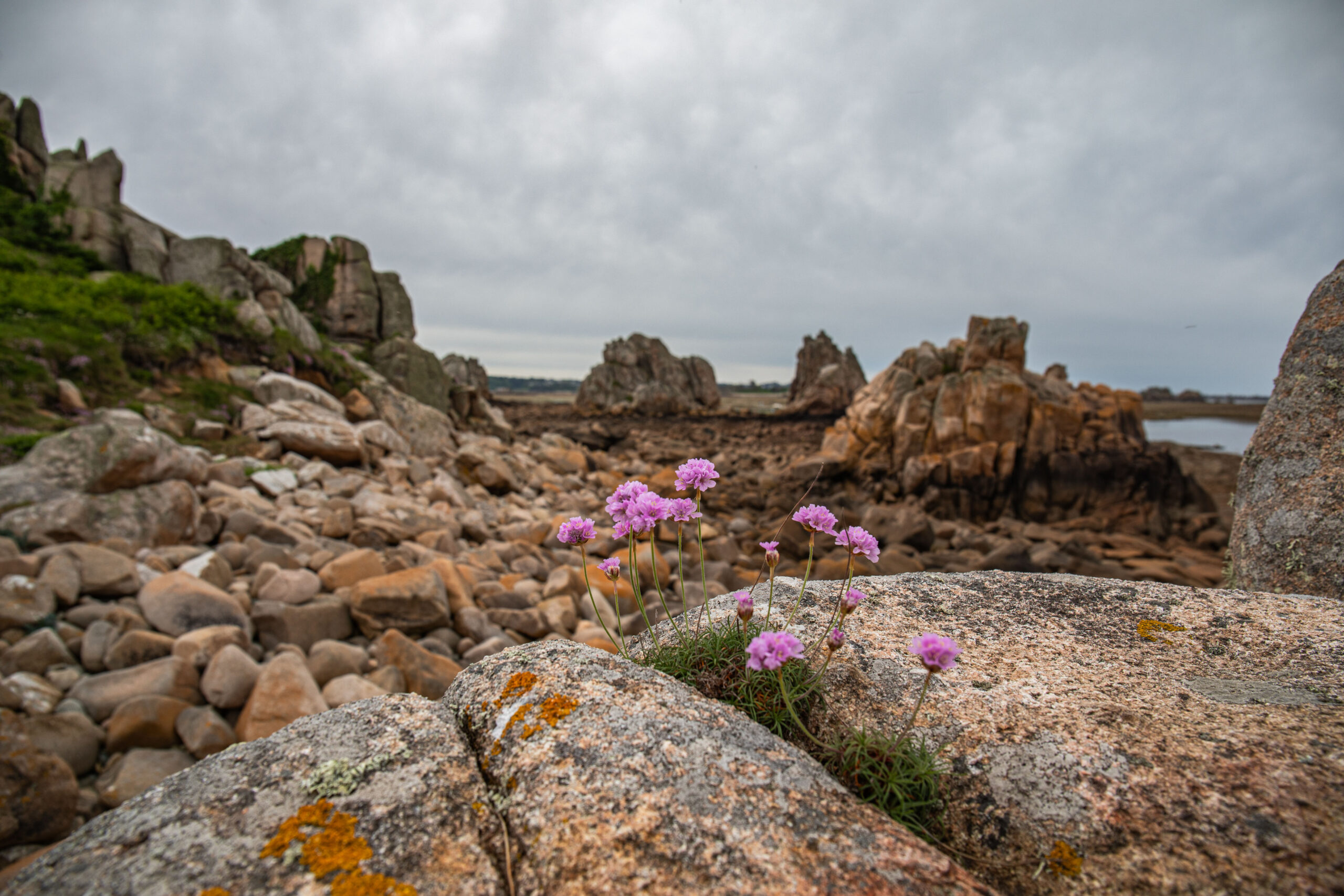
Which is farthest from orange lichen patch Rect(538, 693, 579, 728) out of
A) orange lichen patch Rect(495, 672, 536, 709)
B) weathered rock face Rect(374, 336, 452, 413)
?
weathered rock face Rect(374, 336, 452, 413)

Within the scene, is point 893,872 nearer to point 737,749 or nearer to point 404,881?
point 737,749

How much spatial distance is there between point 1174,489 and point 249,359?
107 feet

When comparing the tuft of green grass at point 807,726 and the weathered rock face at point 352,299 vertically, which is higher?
the weathered rock face at point 352,299

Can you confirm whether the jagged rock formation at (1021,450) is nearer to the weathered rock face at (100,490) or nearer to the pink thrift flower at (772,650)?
the weathered rock face at (100,490)

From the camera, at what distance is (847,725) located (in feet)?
7.47

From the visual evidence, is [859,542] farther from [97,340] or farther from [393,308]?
[393,308]

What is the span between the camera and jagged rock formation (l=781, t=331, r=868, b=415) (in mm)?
70000

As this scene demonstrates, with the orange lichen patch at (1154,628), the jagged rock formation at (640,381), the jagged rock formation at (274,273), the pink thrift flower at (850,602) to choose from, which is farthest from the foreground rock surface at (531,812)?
the jagged rock formation at (640,381)

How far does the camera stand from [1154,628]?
2816 mm

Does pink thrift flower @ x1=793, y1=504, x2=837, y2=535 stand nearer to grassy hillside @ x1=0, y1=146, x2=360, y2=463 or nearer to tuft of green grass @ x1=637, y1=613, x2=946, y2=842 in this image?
tuft of green grass @ x1=637, y1=613, x2=946, y2=842

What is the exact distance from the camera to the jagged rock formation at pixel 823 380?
7000 centimetres

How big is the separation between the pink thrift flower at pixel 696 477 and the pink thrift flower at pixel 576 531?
0.49 m

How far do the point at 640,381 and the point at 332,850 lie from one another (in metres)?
83.6

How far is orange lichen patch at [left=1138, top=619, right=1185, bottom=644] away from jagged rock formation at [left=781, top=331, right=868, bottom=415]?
63.2 metres
